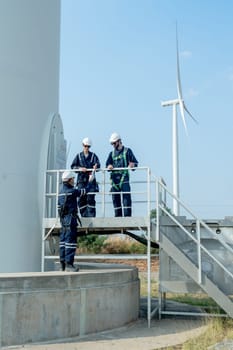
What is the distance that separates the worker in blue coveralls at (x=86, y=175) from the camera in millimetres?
9281

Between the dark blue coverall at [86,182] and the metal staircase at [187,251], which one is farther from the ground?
the dark blue coverall at [86,182]

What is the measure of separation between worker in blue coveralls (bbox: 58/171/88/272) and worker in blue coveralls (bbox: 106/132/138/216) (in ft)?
4.13

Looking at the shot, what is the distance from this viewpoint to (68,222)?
7922 mm

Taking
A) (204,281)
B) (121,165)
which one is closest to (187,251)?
(204,281)

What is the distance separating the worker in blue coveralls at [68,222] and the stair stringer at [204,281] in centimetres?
171

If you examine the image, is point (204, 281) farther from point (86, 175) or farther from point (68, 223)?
point (86, 175)

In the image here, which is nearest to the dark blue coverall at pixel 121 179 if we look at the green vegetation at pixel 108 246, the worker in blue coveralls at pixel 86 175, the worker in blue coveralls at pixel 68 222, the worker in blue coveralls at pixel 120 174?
the worker in blue coveralls at pixel 120 174

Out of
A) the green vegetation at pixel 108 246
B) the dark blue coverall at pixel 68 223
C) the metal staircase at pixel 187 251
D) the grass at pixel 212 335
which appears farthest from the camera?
the green vegetation at pixel 108 246

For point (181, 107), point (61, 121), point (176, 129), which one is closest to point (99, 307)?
point (61, 121)

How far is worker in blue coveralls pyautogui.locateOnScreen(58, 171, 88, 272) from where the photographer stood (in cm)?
791

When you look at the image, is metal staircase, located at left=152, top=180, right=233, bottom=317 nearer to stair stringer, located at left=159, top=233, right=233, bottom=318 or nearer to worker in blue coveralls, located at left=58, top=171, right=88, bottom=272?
stair stringer, located at left=159, top=233, right=233, bottom=318

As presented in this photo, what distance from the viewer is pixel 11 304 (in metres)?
6.74

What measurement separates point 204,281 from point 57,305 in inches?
100

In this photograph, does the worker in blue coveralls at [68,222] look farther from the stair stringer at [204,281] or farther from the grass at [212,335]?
the grass at [212,335]
